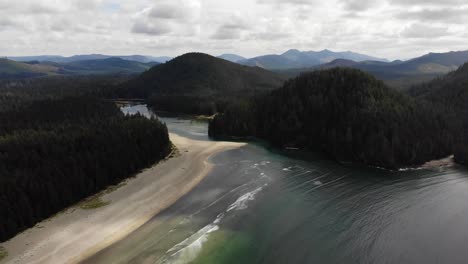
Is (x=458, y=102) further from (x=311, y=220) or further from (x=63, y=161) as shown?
(x=63, y=161)

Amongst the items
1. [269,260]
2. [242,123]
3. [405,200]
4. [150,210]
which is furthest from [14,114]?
→ [405,200]

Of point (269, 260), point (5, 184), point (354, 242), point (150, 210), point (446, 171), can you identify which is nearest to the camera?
point (269, 260)

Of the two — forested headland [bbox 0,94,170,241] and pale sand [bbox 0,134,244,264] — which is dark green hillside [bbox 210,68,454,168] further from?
pale sand [bbox 0,134,244,264]

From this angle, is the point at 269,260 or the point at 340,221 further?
the point at 340,221

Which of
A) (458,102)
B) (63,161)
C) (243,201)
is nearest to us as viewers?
(243,201)

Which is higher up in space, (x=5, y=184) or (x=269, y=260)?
(x=5, y=184)

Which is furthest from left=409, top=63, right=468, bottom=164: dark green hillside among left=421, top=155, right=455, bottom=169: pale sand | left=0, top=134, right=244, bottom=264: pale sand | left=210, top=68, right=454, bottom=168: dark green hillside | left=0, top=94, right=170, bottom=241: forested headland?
left=0, top=94, right=170, bottom=241: forested headland

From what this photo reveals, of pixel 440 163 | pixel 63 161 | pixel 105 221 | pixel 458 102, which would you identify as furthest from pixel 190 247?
pixel 458 102

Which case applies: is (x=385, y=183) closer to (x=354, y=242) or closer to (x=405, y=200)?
(x=405, y=200)
